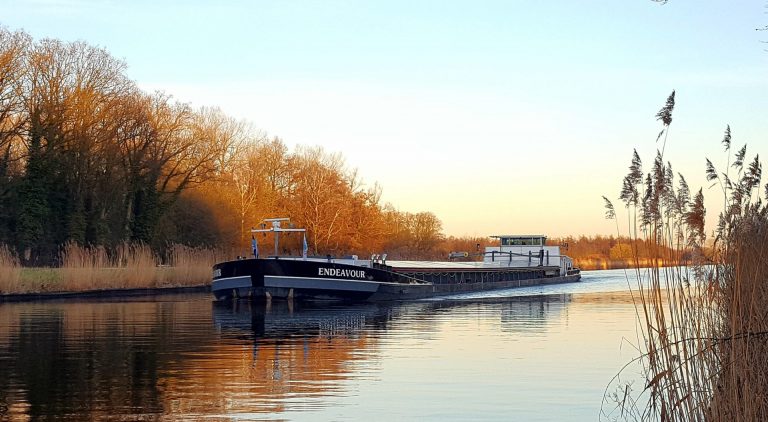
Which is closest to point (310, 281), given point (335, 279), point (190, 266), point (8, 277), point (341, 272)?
point (335, 279)

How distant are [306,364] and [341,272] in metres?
23.6

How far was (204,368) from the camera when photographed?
674 inches

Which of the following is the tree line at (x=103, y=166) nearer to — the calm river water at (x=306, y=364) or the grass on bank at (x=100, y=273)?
the grass on bank at (x=100, y=273)

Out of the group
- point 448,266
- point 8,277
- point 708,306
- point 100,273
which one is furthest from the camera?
point 448,266

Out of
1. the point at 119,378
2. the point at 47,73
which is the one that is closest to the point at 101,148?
the point at 47,73

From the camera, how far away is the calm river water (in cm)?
1298

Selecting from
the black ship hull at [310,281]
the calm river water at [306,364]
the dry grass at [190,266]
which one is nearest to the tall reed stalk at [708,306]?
the calm river water at [306,364]

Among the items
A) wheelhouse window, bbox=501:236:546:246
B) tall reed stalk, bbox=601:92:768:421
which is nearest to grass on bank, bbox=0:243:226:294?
wheelhouse window, bbox=501:236:546:246

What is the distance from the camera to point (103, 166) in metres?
58.0

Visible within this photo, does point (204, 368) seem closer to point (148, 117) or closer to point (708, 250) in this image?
point (708, 250)

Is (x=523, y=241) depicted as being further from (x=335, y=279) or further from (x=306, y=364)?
(x=306, y=364)

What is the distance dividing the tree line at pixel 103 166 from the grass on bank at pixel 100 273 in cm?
356

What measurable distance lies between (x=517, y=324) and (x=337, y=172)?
6350cm

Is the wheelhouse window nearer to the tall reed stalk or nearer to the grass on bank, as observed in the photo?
the grass on bank
